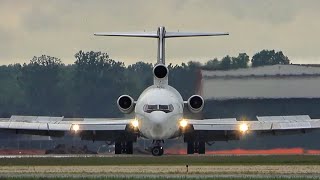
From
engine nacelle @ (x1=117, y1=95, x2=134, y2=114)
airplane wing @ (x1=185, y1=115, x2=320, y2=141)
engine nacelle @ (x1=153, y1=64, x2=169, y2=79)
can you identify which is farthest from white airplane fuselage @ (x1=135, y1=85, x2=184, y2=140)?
airplane wing @ (x1=185, y1=115, x2=320, y2=141)

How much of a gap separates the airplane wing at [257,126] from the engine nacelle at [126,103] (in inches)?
131

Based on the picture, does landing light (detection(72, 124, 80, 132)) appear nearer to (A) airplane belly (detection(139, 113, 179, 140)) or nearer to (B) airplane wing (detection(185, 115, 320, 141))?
(A) airplane belly (detection(139, 113, 179, 140))

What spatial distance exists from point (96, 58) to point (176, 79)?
1125 centimetres

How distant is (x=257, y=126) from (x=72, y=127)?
10280 millimetres

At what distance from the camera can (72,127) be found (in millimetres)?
66250

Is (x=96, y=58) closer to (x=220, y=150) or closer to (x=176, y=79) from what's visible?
(x=176, y=79)

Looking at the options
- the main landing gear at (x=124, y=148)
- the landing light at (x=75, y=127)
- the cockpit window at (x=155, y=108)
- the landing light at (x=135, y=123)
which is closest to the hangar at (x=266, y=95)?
the main landing gear at (x=124, y=148)

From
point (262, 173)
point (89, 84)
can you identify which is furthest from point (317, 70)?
point (262, 173)

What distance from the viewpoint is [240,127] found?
65.3m

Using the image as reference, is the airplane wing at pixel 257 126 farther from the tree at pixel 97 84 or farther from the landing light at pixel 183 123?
the tree at pixel 97 84

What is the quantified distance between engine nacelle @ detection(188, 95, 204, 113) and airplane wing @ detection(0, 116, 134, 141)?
11.2 ft

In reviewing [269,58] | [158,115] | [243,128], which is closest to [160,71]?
[158,115]

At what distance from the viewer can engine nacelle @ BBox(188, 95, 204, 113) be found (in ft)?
214

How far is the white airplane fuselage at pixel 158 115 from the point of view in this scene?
6191cm
